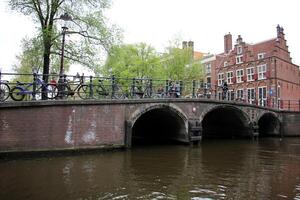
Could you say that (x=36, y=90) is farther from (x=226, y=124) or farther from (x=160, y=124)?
(x=226, y=124)

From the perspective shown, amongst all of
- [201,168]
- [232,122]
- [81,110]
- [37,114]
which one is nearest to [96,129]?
[81,110]

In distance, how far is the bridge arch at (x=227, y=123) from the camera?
66.5 ft

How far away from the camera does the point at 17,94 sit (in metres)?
11.7

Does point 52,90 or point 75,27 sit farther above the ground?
point 75,27

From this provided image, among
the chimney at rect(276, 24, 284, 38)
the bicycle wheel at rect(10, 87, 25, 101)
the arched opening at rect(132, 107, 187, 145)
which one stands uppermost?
the chimney at rect(276, 24, 284, 38)

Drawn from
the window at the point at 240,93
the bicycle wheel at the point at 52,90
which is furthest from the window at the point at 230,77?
the bicycle wheel at the point at 52,90

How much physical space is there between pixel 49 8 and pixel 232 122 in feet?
47.7

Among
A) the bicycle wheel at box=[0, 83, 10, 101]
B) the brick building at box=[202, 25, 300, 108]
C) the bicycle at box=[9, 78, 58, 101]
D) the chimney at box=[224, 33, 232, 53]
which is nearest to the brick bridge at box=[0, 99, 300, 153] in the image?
the bicycle at box=[9, 78, 58, 101]

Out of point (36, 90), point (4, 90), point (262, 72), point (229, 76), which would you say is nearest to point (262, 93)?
point (262, 72)

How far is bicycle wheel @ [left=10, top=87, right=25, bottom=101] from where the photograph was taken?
456 inches

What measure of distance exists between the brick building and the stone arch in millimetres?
5379

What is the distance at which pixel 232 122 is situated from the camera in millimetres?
22281

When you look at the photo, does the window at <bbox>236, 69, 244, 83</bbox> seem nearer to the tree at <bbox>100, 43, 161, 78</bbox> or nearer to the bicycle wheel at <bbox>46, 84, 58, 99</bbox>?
the tree at <bbox>100, 43, 161, 78</bbox>

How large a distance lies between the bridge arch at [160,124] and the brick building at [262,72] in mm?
11823
